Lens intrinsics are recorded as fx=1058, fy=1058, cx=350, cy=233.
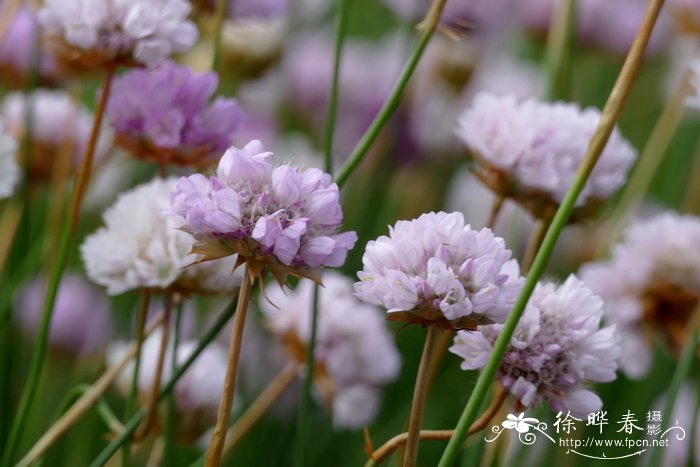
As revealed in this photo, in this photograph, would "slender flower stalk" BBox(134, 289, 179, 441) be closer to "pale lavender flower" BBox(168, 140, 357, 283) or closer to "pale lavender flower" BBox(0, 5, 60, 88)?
"pale lavender flower" BBox(168, 140, 357, 283)

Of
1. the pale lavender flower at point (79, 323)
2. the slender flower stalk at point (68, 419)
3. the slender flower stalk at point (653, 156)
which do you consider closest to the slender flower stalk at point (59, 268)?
the slender flower stalk at point (68, 419)

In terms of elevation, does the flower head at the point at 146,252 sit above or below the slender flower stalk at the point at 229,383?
below

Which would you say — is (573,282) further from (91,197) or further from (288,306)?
(91,197)

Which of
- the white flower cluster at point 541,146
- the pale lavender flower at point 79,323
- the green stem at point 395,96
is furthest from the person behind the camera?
the pale lavender flower at point 79,323

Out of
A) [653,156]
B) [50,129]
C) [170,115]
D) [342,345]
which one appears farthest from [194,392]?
[653,156]

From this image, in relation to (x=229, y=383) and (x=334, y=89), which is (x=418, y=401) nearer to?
(x=229, y=383)

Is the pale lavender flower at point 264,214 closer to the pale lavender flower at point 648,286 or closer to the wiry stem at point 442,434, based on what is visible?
the wiry stem at point 442,434

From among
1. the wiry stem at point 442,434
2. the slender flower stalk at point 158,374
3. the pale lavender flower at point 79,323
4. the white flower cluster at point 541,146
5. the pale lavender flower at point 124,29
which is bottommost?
the pale lavender flower at point 79,323

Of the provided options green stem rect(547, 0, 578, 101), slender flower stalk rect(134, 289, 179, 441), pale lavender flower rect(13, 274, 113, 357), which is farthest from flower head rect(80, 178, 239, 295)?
pale lavender flower rect(13, 274, 113, 357)

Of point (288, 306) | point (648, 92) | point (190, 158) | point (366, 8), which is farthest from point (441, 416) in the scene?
point (366, 8)
